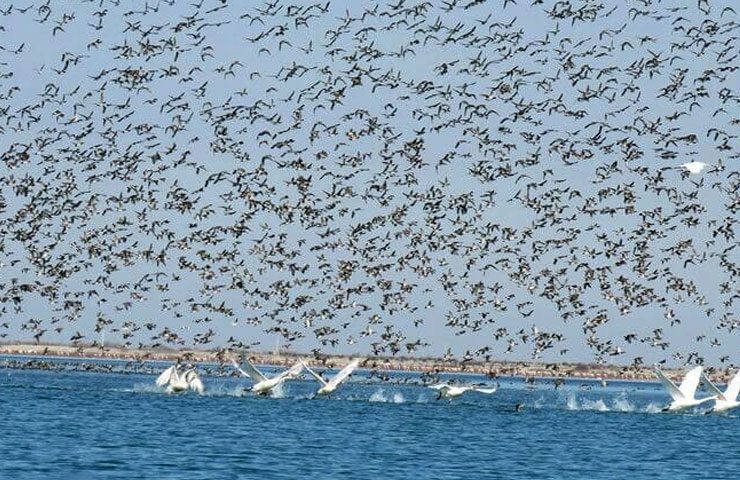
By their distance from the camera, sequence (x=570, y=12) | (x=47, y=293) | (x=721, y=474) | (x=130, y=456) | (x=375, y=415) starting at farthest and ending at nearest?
(x=375, y=415) < (x=47, y=293) < (x=721, y=474) < (x=130, y=456) < (x=570, y=12)

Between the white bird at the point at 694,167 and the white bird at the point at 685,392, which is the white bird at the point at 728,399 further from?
the white bird at the point at 694,167

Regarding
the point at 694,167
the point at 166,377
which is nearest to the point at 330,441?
the point at 694,167

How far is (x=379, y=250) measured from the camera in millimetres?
64562

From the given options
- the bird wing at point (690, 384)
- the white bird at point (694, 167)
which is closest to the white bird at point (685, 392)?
the bird wing at point (690, 384)

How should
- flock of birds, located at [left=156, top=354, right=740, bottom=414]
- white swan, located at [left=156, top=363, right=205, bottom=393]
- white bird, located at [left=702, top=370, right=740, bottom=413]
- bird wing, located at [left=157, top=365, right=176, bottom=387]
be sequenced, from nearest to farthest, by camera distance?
flock of birds, located at [left=156, top=354, right=740, bottom=414]
white bird, located at [left=702, top=370, right=740, bottom=413]
white swan, located at [left=156, top=363, right=205, bottom=393]
bird wing, located at [left=157, top=365, right=176, bottom=387]

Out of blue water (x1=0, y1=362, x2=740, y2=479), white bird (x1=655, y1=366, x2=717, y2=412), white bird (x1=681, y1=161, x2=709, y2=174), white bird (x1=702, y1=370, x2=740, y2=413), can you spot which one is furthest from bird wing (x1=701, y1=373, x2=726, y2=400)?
white bird (x1=681, y1=161, x2=709, y2=174)

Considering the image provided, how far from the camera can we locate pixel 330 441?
63562 millimetres

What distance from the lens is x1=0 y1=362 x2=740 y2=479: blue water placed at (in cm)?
5100

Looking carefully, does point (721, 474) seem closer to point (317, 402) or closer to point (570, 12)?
point (570, 12)

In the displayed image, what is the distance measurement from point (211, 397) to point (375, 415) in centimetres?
Answer: 1898

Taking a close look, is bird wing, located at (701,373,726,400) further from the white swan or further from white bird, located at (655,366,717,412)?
the white swan

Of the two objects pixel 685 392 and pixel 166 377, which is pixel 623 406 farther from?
pixel 685 392

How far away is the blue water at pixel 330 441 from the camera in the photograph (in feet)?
167

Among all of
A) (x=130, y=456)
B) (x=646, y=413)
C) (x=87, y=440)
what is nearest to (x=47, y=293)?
(x=87, y=440)
